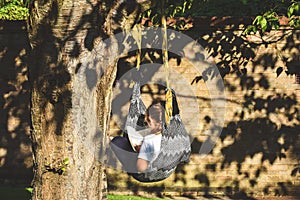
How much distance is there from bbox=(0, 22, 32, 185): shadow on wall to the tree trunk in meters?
3.54

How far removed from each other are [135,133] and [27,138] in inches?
144

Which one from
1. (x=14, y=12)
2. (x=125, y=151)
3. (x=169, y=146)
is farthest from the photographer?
(x=14, y=12)

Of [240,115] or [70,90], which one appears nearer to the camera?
[70,90]

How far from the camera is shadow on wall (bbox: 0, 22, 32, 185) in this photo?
32.1 feet

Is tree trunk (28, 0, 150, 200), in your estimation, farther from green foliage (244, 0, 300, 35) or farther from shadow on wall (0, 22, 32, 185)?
shadow on wall (0, 22, 32, 185)

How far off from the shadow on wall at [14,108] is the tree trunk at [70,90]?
3.54m

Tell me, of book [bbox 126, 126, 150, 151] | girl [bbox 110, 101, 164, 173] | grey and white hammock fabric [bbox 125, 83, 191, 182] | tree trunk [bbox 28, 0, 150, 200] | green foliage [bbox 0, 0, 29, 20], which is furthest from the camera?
green foliage [bbox 0, 0, 29, 20]

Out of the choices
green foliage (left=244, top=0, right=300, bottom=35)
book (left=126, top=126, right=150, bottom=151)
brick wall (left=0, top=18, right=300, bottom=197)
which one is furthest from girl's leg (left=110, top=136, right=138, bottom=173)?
brick wall (left=0, top=18, right=300, bottom=197)

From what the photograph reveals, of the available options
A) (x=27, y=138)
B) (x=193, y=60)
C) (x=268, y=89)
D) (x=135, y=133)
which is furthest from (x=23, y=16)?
(x=135, y=133)

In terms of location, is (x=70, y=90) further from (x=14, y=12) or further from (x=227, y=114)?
(x=14, y=12)

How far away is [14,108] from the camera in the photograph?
991 centimetres

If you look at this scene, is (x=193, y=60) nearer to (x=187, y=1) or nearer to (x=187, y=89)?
(x=187, y=89)

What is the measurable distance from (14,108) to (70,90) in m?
3.95

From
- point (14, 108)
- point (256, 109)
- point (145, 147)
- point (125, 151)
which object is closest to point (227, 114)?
point (256, 109)
